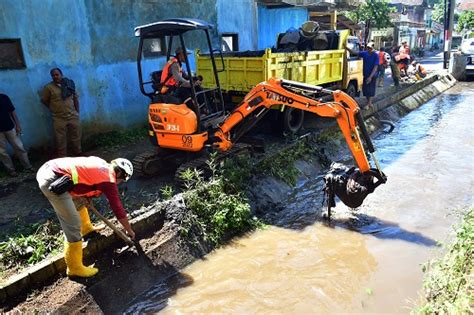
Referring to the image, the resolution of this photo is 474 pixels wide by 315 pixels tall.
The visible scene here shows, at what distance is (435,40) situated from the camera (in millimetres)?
49500

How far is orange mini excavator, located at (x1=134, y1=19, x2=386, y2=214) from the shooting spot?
5547 mm

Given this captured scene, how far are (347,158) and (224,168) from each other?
371 centimetres

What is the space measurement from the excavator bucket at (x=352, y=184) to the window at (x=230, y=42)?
7.53m

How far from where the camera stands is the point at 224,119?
682cm

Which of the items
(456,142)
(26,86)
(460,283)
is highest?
(26,86)

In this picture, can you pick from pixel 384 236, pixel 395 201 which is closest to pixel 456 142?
pixel 395 201

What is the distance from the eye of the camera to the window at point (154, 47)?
9875mm

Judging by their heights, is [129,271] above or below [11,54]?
below

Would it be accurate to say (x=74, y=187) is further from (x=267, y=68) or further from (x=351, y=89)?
(x=351, y=89)

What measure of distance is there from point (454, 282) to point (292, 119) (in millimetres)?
Answer: 6444

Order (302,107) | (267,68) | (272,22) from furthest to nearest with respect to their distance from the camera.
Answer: (272,22) → (267,68) → (302,107)

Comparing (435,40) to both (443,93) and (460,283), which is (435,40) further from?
(460,283)

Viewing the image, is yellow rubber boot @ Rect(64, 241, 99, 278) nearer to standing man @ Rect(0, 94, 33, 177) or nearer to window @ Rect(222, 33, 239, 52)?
standing man @ Rect(0, 94, 33, 177)

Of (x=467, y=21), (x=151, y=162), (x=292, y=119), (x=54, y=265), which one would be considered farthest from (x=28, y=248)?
(x=467, y=21)
